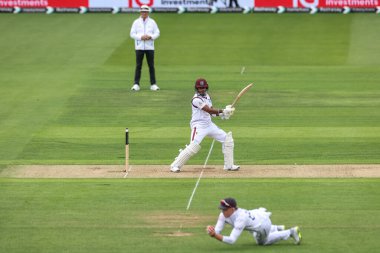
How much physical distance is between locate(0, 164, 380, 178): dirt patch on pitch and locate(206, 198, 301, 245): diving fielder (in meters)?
5.68

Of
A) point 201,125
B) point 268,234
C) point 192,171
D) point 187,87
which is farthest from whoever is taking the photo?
point 187,87

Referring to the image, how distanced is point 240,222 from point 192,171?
23.2ft

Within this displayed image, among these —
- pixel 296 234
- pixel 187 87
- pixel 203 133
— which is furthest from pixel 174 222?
pixel 187 87

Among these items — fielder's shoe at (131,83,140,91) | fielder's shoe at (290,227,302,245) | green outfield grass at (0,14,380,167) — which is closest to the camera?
fielder's shoe at (290,227,302,245)

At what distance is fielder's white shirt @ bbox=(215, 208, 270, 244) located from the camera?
17.9 meters

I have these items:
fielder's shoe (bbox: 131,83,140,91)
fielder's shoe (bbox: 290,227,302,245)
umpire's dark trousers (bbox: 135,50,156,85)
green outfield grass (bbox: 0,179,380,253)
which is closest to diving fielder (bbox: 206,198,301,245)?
fielder's shoe (bbox: 290,227,302,245)

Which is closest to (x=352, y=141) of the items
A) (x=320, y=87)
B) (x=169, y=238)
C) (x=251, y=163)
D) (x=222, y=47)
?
(x=251, y=163)

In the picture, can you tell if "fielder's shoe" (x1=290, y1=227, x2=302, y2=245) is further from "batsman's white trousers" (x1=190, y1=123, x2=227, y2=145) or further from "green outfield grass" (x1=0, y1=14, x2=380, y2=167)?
"green outfield grass" (x1=0, y1=14, x2=380, y2=167)

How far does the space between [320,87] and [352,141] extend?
738cm

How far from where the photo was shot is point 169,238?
19.4 m

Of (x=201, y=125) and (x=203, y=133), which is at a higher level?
(x=201, y=125)

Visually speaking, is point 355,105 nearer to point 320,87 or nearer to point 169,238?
point 320,87

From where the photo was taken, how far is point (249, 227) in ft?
59.5

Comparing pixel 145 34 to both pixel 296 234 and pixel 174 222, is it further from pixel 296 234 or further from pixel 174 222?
pixel 296 234
